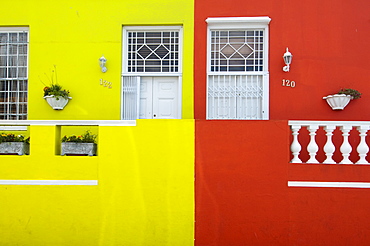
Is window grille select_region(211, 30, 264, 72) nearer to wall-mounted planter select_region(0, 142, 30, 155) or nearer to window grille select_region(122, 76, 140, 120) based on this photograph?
window grille select_region(122, 76, 140, 120)

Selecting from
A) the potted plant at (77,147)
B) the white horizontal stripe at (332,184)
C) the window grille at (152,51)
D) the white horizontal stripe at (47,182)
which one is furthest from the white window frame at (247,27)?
the white horizontal stripe at (47,182)

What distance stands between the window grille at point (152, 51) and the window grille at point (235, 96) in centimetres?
95

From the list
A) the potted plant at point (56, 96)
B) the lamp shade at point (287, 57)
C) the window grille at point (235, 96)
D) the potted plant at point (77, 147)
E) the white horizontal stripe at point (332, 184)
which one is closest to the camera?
the white horizontal stripe at point (332, 184)

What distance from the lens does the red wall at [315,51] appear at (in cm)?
596

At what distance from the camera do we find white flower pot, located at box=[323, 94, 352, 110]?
226 inches

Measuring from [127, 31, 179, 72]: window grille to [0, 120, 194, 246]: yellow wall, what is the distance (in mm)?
2083

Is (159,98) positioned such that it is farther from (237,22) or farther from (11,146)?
(11,146)

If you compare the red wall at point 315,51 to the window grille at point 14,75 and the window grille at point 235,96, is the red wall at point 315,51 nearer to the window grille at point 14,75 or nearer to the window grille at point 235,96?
the window grille at point 235,96

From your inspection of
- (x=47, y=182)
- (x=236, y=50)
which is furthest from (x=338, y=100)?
(x=47, y=182)

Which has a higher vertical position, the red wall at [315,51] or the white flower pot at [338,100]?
the red wall at [315,51]

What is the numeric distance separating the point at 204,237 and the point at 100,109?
3.32m

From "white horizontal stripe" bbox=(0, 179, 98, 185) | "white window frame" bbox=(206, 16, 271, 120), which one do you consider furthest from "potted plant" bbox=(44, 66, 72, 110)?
"white window frame" bbox=(206, 16, 271, 120)

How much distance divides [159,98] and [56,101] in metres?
2.08

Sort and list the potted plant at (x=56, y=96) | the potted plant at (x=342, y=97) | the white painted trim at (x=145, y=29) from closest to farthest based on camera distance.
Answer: the potted plant at (x=342, y=97) → the potted plant at (x=56, y=96) → the white painted trim at (x=145, y=29)
